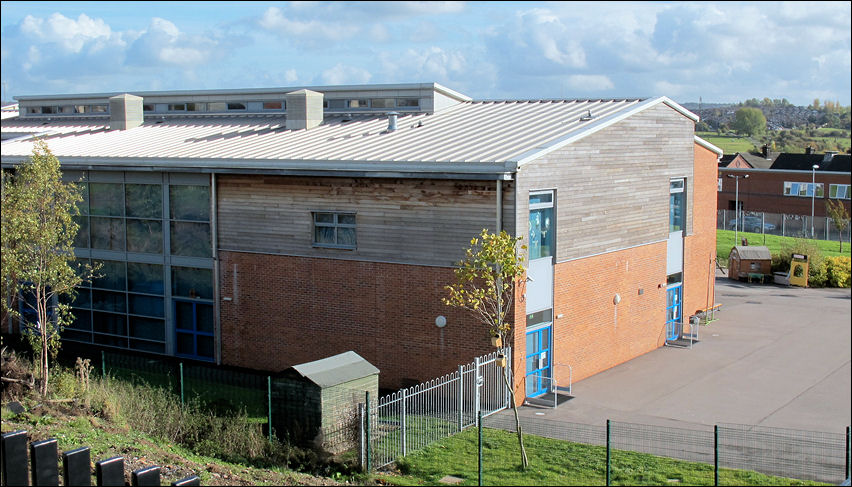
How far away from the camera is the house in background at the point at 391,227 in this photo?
73.7 ft

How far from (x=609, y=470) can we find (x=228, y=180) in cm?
1455

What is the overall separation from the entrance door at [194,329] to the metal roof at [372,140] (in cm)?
438

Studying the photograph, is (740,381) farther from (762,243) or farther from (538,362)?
(762,243)

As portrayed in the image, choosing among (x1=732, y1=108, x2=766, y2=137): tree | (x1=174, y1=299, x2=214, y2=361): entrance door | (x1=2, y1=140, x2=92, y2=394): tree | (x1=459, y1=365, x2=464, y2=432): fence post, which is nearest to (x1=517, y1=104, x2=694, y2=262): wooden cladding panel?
(x1=459, y1=365, x2=464, y2=432): fence post

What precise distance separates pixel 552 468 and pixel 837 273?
29.2m

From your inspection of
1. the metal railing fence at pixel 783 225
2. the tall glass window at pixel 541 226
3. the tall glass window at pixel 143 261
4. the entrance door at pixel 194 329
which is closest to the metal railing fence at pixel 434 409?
the tall glass window at pixel 541 226

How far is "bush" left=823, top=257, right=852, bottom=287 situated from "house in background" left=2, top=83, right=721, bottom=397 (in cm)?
1174

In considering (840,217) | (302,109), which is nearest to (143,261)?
(302,109)

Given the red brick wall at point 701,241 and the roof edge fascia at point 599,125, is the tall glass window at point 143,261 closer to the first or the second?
the roof edge fascia at point 599,125

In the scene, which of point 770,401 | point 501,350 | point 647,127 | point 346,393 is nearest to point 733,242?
point 647,127

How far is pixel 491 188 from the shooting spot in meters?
21.4

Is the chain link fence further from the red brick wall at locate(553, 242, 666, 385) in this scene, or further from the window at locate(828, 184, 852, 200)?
the window at locate(828, 184, 852, 200)

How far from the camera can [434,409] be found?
18.7m

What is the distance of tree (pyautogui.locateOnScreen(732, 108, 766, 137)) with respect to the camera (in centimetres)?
5562
